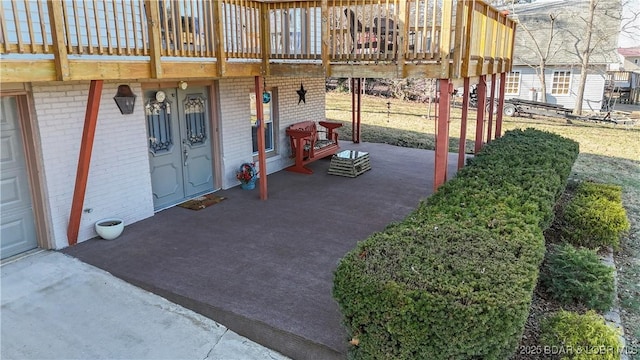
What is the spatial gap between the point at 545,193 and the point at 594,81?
884 inches

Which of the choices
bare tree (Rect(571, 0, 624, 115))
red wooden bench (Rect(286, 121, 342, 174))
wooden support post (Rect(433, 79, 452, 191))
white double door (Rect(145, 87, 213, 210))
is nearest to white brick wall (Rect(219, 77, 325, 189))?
red wooden bench (Rect(286, 121, 342, 174))

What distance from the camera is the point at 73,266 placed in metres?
5.62

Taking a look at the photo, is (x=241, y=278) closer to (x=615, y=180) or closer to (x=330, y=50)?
(x=330, y=50)

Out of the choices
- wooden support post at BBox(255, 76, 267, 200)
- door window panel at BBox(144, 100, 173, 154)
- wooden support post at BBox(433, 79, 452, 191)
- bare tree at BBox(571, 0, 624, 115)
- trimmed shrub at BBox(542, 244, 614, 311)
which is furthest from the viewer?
bare tree at BBox(571, 0, 624, 115)

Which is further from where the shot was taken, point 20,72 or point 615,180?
point 615,180

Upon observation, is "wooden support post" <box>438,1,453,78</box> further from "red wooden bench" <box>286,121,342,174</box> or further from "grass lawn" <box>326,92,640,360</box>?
"red wooden bench" <box>286,121,342,174</box>

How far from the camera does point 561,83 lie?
24.9 meters

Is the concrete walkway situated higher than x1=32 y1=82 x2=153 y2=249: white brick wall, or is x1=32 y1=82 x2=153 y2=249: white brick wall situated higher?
x1=32 y1=82 x2=153 y2=249: white brick wall

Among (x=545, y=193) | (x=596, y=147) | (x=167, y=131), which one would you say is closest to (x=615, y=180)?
(x=596, y=147)

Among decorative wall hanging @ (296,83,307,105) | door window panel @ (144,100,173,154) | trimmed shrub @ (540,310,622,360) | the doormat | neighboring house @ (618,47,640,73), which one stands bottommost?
trimmed shrub @ (540,310,622,360)

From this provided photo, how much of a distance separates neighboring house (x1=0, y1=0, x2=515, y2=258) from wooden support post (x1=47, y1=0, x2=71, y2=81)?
0.01 metres

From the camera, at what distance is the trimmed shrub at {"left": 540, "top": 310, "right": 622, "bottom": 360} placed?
3.87m

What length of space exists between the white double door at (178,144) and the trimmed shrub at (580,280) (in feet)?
19.1

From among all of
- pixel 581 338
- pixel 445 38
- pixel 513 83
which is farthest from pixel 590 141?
pixel 581 338
